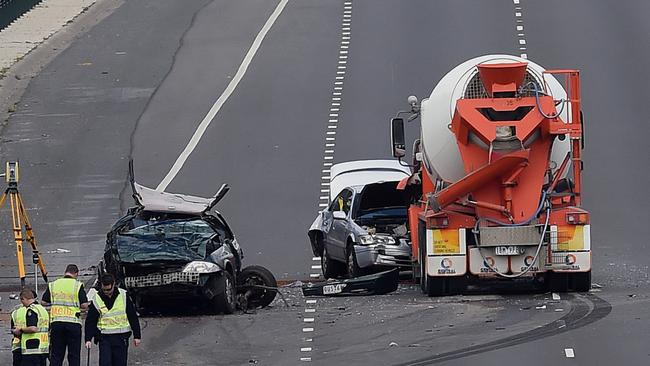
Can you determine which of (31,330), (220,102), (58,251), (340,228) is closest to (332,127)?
(220,102)

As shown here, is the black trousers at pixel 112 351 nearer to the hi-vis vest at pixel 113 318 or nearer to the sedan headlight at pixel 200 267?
the hi-vis vest at pixel 113 318

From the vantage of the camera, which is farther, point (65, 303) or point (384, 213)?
point (384, 213)

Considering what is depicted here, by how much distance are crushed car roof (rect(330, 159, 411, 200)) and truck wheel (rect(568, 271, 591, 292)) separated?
4910 mm

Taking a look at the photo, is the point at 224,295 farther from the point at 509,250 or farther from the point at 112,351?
the point at 112,351

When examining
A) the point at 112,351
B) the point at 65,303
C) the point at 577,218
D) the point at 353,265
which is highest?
the point at 577,218

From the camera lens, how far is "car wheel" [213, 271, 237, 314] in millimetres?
25984

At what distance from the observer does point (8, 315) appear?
1056 inches

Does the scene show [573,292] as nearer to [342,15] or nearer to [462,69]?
[462,69]

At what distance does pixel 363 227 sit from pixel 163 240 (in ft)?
13.4

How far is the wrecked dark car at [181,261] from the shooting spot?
2567cm

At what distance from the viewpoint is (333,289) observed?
27.6m

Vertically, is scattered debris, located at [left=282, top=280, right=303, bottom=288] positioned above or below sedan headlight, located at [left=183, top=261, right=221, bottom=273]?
below

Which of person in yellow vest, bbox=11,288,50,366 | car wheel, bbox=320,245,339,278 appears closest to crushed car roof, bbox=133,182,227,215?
car wheel, bbox=320,245,339,278

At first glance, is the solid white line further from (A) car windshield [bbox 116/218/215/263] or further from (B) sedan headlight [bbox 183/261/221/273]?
(B) sedan headlight [bbox 183/261/221/273]
